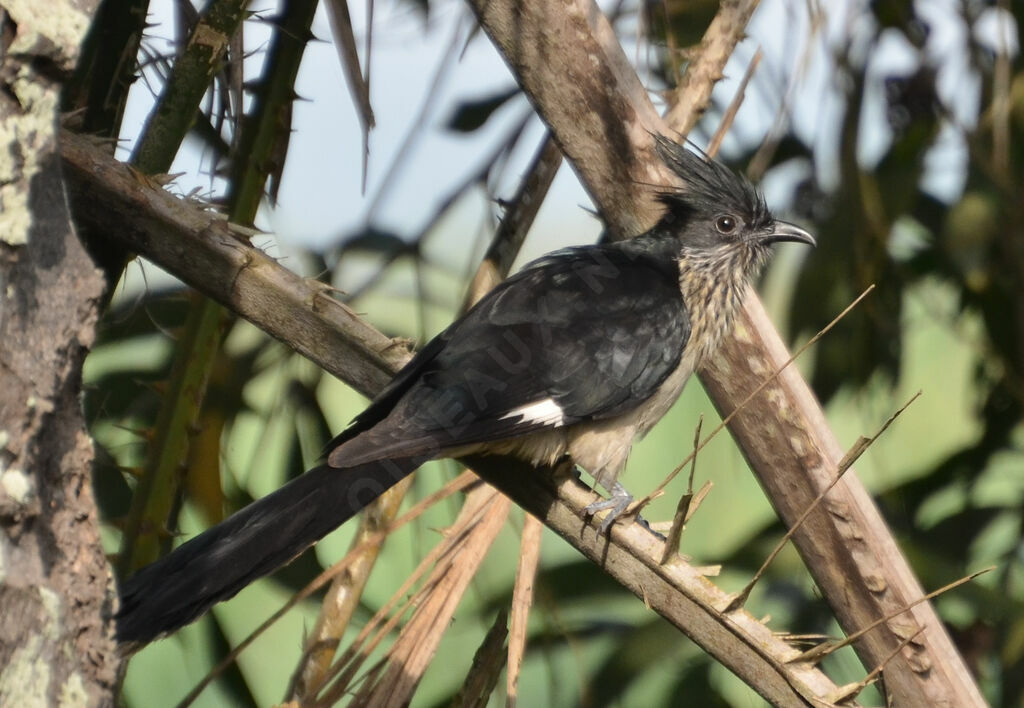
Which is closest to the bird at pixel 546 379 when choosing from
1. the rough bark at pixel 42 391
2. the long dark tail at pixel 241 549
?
the long dark tail at pixel 241 549

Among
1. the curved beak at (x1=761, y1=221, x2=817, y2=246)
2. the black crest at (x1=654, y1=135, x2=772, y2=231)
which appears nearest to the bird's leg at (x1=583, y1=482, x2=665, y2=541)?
the black crest at (x1=654, y1=135, x2=772, y2=231)

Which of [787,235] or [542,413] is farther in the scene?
[787,235]

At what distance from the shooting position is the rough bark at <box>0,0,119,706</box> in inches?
30.4

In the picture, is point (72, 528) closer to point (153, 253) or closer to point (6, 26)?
point (6, 26)

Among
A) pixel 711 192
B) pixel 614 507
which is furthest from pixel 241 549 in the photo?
pixel 711 192

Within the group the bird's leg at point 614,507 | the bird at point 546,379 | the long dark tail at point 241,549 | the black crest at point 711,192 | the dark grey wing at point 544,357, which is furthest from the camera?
the black crest at point 711,192

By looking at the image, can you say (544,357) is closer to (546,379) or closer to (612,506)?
(546,379)

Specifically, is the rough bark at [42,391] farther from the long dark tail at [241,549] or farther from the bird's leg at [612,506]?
the bird's leg at [612,506]

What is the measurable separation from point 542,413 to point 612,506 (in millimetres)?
204

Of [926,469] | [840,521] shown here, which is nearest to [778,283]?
[926,469]

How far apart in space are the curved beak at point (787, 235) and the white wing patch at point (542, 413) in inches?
32.8

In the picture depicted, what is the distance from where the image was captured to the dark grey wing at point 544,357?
5.83 feet

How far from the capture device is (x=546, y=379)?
2.02 metres

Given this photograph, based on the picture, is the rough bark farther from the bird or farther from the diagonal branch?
the diagonal branch
